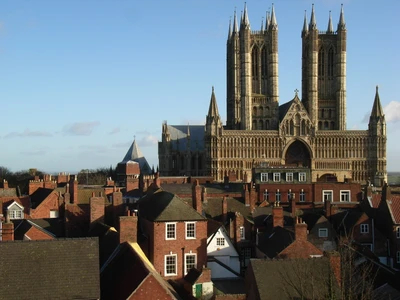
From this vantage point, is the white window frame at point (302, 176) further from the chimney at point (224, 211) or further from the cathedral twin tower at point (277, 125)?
the cathedral twin tower at point (277, 125)

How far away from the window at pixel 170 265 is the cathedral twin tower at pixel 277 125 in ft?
267

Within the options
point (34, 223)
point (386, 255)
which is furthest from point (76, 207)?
point (386, 255)

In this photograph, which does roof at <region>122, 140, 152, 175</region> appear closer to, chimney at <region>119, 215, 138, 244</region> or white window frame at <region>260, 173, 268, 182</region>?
white window frame at <region>260, 173, 268, 182</region>

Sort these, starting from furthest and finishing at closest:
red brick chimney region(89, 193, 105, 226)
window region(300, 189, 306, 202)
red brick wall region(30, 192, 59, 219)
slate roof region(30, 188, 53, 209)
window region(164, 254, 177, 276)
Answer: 1. window region(300, 189, 306, 202)
2. slate roof region(30, 188, 53, 209)
3. red brick wall region(30, 192, 59, 219)
4. red brick chimney region(89, 193, 105, 226)
5. window region(164, 254, 177, 276)

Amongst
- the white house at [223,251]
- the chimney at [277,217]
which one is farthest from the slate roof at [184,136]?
the white house at [223,251]

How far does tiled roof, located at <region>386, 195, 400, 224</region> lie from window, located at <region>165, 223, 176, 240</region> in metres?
19.3

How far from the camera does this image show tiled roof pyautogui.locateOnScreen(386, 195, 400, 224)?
43484 millimetres

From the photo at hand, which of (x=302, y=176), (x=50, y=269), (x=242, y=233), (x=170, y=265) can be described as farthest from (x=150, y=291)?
(x=302, y=176)

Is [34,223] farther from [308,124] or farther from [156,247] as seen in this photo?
[308,124]

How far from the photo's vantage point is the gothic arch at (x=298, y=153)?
11788 cm

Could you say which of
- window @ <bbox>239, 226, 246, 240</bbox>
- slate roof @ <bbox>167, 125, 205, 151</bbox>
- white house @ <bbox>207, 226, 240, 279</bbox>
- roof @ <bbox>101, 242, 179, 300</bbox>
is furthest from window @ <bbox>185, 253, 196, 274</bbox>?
slate roof @ <bbox>167, 125, 205, 151</bbox>

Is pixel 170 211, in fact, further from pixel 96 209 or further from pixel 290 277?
pixel 290 277

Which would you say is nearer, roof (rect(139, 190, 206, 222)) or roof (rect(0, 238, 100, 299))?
roof (rect(0, 238, 100, 299))

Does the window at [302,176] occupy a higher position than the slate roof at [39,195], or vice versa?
the window at [302,176]
